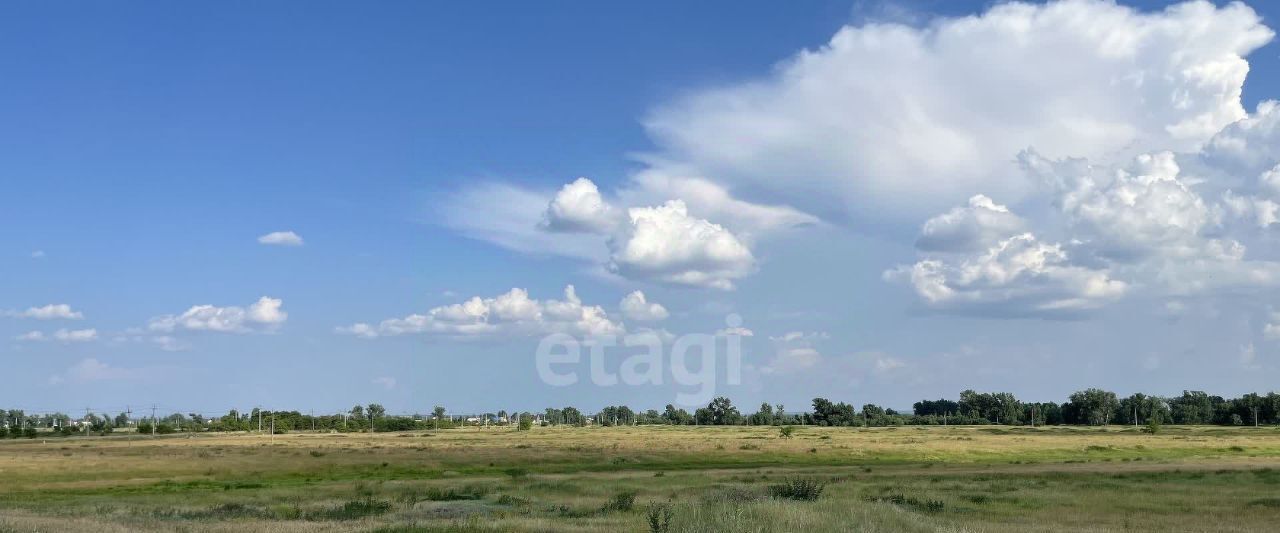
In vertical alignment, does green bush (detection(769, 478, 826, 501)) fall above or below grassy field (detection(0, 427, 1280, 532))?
above

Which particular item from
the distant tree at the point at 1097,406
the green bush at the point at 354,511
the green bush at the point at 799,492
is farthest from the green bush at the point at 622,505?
the distant tree at the point at 1097,406

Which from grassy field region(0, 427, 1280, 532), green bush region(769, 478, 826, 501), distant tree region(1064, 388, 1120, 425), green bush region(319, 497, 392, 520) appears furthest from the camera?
distant tree region(1064, 388, 1120, 425)

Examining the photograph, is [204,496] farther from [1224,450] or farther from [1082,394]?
[1082,394]

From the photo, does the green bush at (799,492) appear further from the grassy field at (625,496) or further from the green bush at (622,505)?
the green bush at (622,505)

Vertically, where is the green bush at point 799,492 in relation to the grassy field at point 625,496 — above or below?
above

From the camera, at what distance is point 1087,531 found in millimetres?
23812

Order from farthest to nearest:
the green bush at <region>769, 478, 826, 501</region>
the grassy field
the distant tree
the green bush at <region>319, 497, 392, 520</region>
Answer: the distant tree < the green bush at <region>769, 478, 826, 501</region> < the green bush at <region>319, 497, 392, 520</region> < the grassy field

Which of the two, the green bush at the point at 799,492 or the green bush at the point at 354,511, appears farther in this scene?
the green bush at the point at 799,492

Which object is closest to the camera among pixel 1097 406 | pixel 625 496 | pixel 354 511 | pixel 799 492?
pixel 799 492

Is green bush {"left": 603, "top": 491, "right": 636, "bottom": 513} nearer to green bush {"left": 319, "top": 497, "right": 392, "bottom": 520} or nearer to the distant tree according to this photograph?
green bush {"left": 319, "top": 497, "right": 392, "bottom": 520}

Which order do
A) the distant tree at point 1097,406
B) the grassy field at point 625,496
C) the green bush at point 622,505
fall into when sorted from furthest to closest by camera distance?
1. the distant tree at point 1097,406
2. the green bush at point 622,505
3. the grassy field at point 625,496

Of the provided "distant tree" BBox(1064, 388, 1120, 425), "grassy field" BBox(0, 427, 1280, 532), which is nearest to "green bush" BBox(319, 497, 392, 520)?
"grassy field" BBox(0, 427, 1280, 532)

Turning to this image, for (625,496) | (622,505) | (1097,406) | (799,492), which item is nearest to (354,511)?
(622,505)

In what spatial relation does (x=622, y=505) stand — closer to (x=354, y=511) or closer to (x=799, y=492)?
(x=799, y=492)
